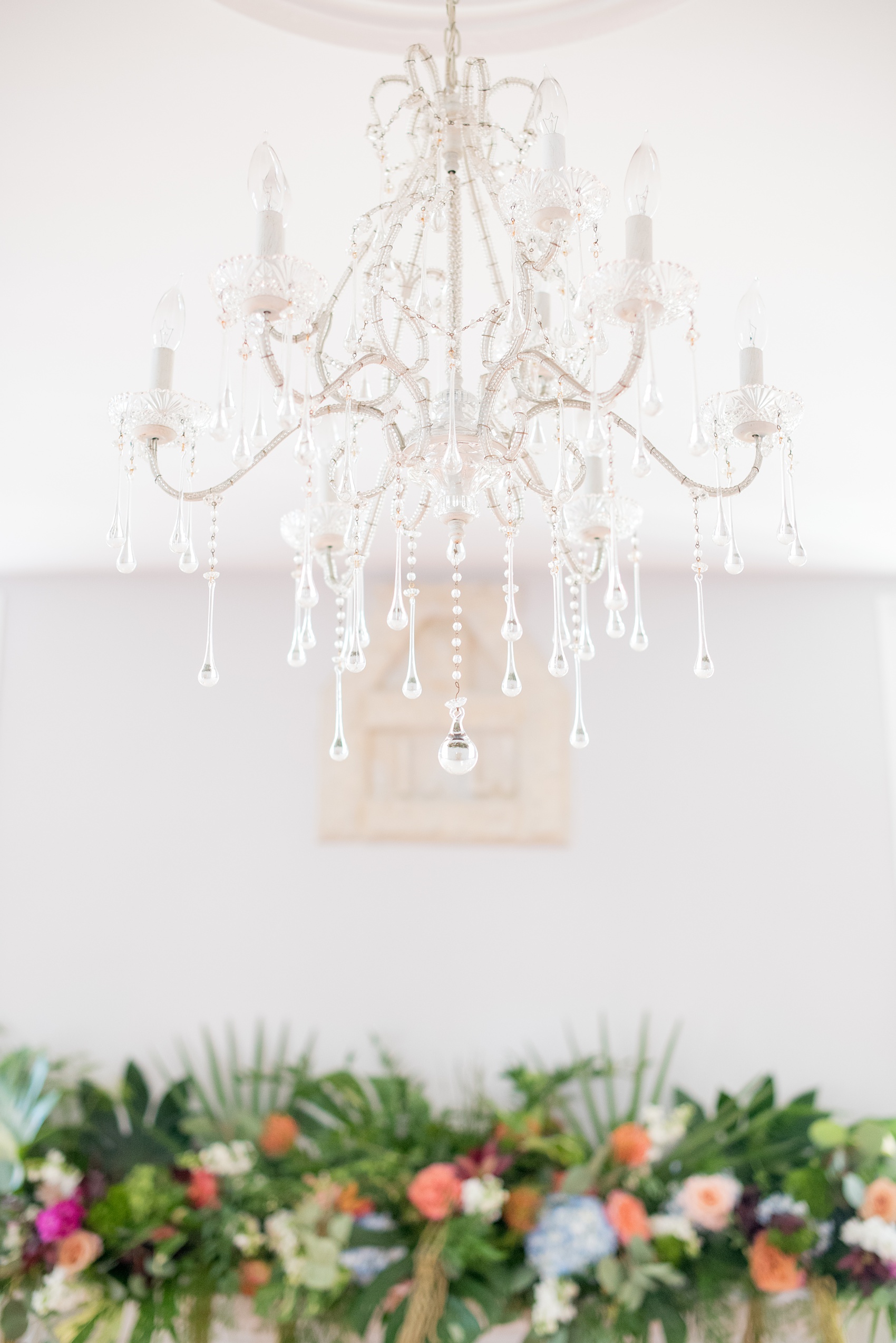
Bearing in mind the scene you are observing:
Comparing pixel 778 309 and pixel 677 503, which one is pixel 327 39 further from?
pixel 677 503

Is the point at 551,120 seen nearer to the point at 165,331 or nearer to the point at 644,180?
the point at 644,180

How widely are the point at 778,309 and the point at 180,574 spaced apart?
2.28m

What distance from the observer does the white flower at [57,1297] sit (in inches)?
101

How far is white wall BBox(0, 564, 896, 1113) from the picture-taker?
3.14 meters

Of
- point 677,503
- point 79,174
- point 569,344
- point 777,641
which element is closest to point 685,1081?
point 777,641

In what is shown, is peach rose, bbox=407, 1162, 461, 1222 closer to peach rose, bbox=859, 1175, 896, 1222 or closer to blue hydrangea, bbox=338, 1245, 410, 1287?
blue hydrangea, bbox=338, 1245, 410, 1287

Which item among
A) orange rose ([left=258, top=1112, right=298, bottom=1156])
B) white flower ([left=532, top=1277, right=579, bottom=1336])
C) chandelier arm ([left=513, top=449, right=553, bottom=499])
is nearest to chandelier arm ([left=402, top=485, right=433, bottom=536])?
chandelier arm ([left=513, top=449, right=553, bottom=499])

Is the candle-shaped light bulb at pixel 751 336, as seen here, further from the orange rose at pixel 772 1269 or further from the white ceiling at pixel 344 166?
the orange rose at pixel 772 1269

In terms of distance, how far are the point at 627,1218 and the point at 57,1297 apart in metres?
1.47

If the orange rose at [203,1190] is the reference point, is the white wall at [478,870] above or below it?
above

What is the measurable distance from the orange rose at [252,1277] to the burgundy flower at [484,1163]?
0.56 meters

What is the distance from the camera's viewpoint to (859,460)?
97.4 inches

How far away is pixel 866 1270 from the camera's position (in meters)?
2.57

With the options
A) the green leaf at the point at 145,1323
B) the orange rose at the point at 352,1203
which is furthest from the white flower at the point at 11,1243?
the orange rose at the point at 352,1203
